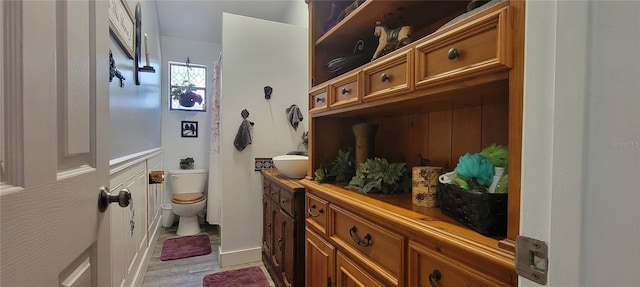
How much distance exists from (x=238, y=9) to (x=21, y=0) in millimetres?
3386

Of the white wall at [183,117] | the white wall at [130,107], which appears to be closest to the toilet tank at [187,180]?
the white wall at [183,117]

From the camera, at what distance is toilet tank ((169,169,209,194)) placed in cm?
352

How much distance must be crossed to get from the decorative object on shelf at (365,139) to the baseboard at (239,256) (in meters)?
1.71

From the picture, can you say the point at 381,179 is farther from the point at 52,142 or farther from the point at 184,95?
the point at 184,95

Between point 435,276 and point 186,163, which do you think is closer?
A: point 435,276

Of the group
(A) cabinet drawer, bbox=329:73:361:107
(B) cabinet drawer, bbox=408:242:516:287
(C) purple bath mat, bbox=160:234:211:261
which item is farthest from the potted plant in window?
(B) cabinet drawer, bbox=408:242:516:287

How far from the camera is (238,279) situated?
228cm

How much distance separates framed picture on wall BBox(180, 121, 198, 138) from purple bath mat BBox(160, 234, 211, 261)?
1.42 m

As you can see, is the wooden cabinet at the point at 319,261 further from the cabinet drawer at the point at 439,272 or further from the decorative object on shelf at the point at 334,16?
the decorative object on shelf at the point at 334,16

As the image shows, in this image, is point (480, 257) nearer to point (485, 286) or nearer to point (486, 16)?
point (485, 286)

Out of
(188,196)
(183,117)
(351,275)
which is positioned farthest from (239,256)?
(183,117)

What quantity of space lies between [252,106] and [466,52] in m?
2.21

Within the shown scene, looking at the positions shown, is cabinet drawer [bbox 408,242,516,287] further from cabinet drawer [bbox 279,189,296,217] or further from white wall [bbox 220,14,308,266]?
white wall [bbox 220,14,308,266]

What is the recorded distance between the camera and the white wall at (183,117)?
12.4 ft
